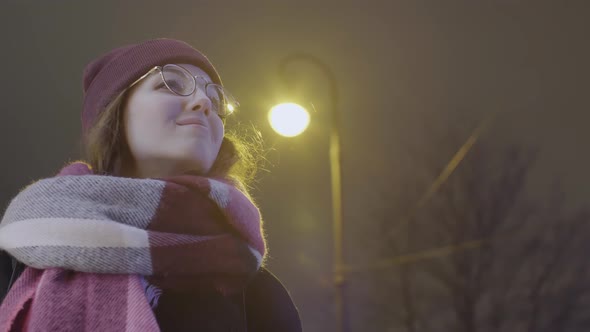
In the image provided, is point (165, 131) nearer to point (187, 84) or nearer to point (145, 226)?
point (187, 84)

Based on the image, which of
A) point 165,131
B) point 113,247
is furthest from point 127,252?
point 165,131

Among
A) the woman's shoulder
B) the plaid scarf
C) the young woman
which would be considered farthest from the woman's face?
the woman's shoulder

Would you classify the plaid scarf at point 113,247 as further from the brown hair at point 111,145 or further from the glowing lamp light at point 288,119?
the glowing lamp light at point 288,119

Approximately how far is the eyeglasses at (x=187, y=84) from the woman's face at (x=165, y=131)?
0.02m

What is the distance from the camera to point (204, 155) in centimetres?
165

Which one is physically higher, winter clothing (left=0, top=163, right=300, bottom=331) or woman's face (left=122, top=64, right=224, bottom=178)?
woman's face (left=122, top=64, right=224, bottom=178)

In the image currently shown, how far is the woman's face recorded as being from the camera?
5.28ft

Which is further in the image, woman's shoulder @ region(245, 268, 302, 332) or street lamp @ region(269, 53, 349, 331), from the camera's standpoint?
street lamp @ region(269, 53, 349, 331)

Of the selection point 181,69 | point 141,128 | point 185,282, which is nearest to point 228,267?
point 185,282

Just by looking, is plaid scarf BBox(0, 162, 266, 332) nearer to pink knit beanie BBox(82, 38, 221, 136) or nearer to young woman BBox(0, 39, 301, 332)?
young woman BBox(0, 39, 301, 332)

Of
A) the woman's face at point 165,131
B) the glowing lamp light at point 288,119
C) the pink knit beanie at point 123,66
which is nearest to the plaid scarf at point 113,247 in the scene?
the woman's face at point 165,131

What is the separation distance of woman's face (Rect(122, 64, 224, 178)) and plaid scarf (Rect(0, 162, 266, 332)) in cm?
13

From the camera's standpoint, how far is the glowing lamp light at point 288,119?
5.67 m

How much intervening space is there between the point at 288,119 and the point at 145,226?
438 cm
